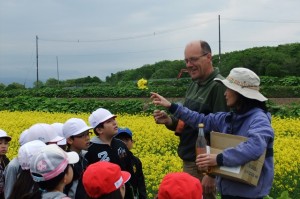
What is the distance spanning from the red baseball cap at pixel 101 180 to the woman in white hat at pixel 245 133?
27.2 inches

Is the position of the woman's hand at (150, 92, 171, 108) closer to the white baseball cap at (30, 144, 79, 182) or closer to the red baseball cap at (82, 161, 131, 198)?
the red baseball cap at (82, 161, 131, 198)

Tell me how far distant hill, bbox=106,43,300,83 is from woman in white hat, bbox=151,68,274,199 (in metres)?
34.6

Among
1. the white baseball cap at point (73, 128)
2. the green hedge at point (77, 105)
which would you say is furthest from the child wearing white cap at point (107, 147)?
the green hedge at point (77, 105)

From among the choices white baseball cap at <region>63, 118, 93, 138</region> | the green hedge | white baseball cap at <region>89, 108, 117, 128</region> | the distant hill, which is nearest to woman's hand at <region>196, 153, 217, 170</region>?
white baseball cap at <region>89, 108, 117, 128</region>

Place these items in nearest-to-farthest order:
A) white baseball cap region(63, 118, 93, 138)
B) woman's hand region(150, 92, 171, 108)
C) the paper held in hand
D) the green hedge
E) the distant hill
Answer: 1. the paper held in hand
2. woman's hand region(150, 92, 171, 108)
3. white baseball cap region(63, 118, 93, 138)
4. the green hedge
5. the distant hill

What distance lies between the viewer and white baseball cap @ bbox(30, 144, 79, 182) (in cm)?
296

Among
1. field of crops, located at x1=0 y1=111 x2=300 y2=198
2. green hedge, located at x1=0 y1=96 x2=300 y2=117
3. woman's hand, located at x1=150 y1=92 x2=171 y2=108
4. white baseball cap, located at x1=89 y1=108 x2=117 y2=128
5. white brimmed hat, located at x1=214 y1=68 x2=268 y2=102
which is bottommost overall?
green hedge, located at x1=0 y1=96 x2=300 y2=117

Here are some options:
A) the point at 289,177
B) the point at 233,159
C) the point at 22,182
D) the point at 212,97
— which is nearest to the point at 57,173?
the point at 22,182

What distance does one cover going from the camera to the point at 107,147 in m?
4.45

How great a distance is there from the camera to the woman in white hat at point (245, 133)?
3.04 m

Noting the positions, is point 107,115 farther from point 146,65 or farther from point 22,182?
point 146,65

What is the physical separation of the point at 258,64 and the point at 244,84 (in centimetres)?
4082

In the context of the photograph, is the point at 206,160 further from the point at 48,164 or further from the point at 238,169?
the point at 48,164

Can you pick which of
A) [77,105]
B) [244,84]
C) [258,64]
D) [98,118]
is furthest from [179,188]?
[258,64]
